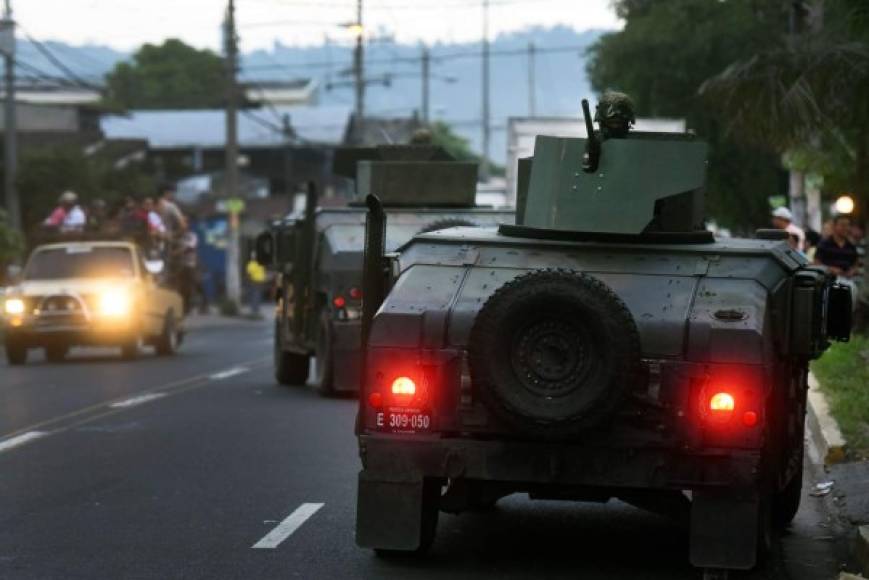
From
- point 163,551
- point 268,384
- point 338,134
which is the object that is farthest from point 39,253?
point 338,134

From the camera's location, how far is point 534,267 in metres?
10.7

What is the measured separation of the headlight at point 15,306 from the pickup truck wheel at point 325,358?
25.4ft

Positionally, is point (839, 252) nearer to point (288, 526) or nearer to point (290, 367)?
point (290, 367)

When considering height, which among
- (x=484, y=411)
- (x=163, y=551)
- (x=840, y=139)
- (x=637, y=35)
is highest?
(x=637, y=35)

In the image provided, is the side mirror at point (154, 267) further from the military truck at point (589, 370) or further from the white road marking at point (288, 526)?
the military truck at point (589, 370)

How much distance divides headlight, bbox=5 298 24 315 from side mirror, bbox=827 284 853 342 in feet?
59.5

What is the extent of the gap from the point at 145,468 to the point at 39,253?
1525 cm

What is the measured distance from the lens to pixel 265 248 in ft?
78.2

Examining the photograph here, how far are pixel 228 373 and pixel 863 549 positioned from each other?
51.2 feet

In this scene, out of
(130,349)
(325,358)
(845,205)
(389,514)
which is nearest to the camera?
(389,514)

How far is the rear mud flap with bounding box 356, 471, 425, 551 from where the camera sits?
1004 cm

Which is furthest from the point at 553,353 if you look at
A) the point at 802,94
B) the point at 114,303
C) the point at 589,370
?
the point at 114,303

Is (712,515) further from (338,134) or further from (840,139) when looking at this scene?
(338,134)

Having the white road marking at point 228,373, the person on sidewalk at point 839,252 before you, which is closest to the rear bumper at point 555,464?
the white road marking at point 228,373
